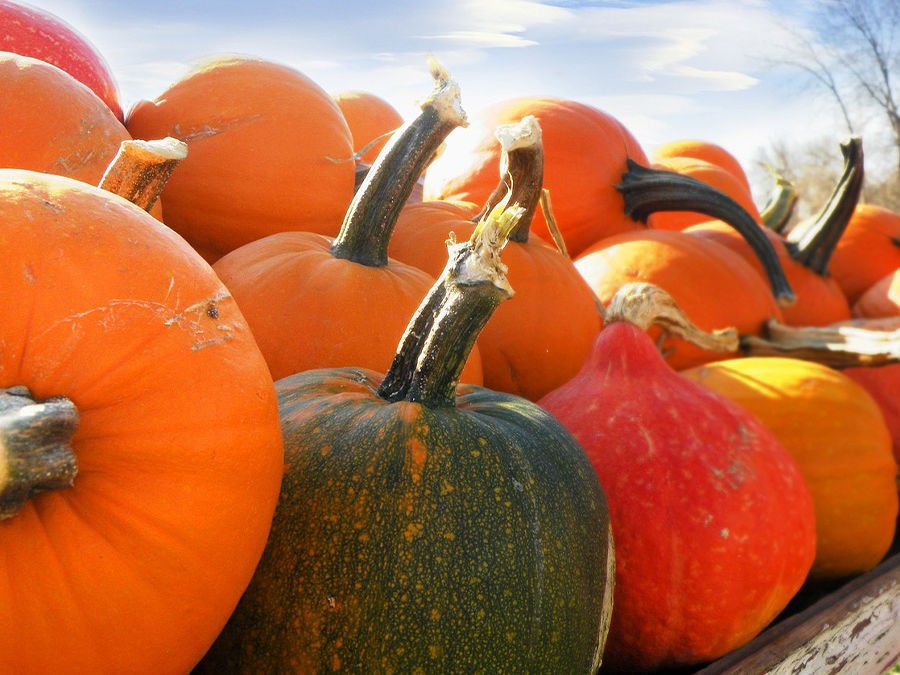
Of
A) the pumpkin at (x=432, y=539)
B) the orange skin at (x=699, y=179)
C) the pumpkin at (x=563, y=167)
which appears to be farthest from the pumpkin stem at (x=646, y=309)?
the orange skin at (x=699, y=179)

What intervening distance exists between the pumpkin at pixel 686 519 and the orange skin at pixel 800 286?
59.9 inches

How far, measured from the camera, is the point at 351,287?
147cm

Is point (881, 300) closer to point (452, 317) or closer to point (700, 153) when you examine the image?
point (700, 153)

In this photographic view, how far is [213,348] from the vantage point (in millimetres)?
763

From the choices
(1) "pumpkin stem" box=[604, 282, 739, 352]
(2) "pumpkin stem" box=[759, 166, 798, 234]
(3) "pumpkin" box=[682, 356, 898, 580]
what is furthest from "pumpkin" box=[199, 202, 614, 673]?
(2) "pumpkin stem" box=[759, 166, 798, 234]

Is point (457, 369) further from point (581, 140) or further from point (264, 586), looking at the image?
point (581, 140)

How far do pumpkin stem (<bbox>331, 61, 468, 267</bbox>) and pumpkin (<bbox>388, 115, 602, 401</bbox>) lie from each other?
28 centimetres

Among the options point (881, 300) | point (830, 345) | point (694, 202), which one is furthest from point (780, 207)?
point (830, 345)

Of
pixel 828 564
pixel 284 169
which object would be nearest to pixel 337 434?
pixel 284 169

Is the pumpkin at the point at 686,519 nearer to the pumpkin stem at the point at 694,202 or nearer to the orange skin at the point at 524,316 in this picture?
the orange skin at the point at 524,316

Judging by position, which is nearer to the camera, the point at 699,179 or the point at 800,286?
the point at 800,286

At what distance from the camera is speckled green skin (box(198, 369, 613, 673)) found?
878mm

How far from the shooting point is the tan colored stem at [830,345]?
209 cm

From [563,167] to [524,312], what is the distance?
0.96 m
